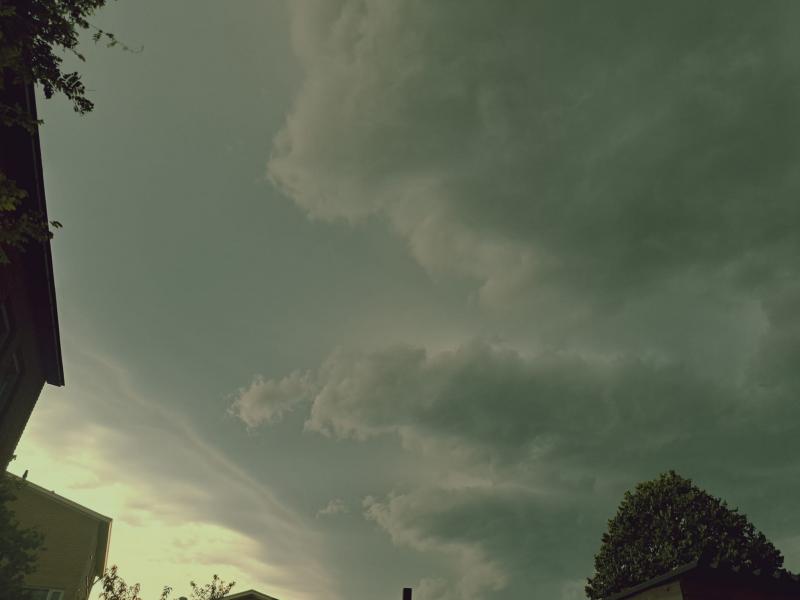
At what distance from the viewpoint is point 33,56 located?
6625 millimetres

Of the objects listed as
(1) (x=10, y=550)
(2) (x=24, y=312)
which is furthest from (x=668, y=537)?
(2) (x=24, y=312)

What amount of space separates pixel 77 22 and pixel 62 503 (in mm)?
34354

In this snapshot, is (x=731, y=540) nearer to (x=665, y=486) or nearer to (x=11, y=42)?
(x=665, y=486)

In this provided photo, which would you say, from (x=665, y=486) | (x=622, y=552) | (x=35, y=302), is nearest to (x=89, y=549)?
(x=35, y=302)

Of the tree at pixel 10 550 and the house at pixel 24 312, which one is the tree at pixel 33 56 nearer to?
the house at pixel 24 312

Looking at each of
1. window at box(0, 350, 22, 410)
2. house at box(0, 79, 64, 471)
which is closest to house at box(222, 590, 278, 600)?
house at box(0, 79, 64, 471)

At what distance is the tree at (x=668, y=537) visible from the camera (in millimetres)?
32562

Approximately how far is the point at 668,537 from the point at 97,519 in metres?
38.4

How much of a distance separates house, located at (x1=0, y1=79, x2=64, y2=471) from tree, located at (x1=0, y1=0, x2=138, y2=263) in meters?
6.30

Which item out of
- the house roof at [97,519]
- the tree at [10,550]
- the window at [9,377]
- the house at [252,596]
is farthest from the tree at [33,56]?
the house at [252,596]

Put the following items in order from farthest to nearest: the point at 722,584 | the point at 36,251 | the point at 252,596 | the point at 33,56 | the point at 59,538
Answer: the point at 252,596
the point at 59,538
the point at 36,251
the point at 722,584
the point at 33,56

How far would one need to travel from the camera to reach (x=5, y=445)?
733 inches

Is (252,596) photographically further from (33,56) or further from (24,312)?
(33,56)

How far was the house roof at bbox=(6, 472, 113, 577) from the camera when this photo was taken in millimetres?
31078
